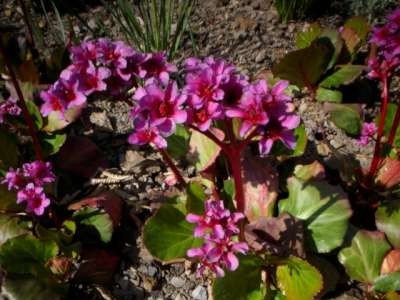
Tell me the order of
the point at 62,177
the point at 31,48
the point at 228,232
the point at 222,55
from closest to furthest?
the point at 228,232
the point at 62,177
the point at 31,48
the point at 222,55

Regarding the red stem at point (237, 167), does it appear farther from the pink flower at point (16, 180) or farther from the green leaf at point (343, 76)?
the green leaf at point (343, 76)

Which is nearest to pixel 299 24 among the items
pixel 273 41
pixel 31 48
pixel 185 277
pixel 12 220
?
pixel 273 41

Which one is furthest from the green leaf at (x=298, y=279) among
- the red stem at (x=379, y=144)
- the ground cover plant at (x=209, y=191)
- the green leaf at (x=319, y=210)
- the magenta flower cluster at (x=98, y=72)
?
the magenta flower cluster at (x=98, y=72)

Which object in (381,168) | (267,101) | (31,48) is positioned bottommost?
(381,168)

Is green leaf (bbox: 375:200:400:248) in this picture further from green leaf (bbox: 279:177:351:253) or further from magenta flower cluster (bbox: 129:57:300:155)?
magenta flower cluster (bbox: 129:57:300:155)

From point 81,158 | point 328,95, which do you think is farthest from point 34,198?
point 328,95

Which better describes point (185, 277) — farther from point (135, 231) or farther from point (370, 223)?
point (370, 223)

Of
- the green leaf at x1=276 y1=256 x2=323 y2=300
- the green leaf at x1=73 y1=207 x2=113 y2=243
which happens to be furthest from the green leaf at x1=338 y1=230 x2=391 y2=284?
the green leaf at x1=73 y1=207 x2=113 y2=243
